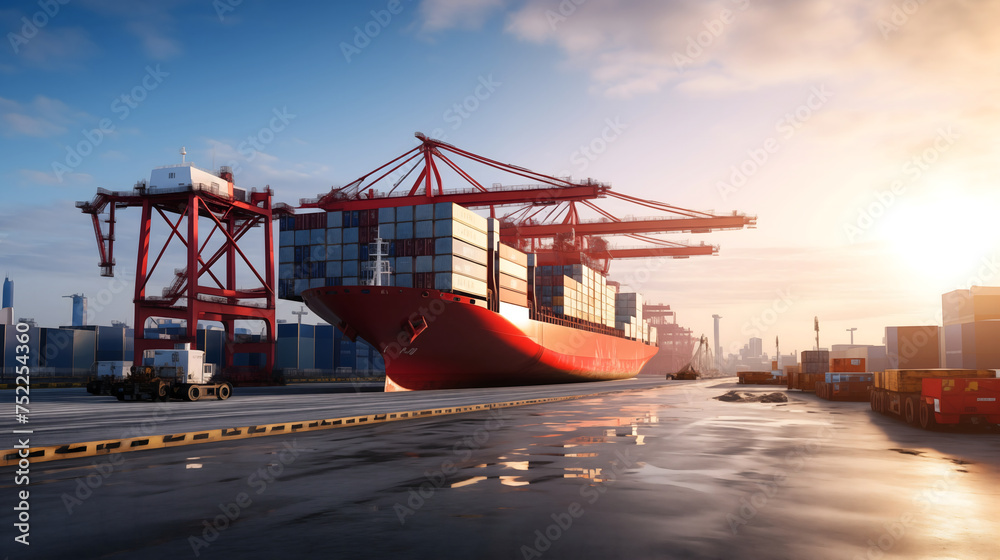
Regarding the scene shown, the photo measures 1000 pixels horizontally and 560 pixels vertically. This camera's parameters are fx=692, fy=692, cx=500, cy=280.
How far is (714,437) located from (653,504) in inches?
398

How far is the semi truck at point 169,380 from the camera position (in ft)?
115

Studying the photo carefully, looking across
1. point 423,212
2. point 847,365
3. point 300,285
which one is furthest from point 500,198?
point 847,365

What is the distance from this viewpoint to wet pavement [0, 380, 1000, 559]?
23.0 ft

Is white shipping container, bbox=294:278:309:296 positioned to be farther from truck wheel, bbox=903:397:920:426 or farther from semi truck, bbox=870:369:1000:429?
truck wheel, bbox=903:397:920:426

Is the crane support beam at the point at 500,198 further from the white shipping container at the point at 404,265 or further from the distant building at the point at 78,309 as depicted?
the distant building at the point at 78,309

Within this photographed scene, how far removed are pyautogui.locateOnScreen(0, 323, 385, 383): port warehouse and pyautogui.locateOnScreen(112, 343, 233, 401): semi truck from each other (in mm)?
30689

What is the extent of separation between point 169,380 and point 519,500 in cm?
3155

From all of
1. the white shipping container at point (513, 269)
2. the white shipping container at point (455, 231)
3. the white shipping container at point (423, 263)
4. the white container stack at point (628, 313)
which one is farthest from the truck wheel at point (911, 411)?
the white container stack at point (628, 313)

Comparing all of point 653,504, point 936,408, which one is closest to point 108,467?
point 653,504

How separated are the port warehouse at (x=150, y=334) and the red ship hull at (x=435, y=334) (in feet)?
89.6

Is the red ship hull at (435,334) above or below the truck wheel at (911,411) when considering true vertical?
above

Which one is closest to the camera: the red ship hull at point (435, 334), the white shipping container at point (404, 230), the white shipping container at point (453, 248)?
the red ship hull at point (435, 334)

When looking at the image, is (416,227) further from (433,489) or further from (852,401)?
(433,489)

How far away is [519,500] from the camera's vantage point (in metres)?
9.44
